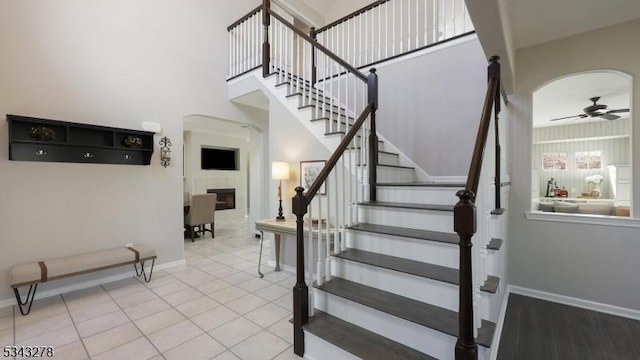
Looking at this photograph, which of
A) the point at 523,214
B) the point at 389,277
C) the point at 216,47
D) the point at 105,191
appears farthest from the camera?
the point at 216,47

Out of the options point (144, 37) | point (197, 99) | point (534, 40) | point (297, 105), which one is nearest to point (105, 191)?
point (197, 99)

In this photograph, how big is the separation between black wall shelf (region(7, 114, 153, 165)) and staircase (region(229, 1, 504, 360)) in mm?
2817

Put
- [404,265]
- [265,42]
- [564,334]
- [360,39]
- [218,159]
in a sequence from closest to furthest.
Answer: [404,265] → [564,334] → [265,42] → [360,39] → [218,159]

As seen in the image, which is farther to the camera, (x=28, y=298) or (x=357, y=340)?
(x=28, y=298)

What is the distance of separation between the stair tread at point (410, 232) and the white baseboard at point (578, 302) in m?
1.77

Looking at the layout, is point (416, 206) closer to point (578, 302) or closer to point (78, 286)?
point (578, 302)

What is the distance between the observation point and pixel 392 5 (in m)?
4.06

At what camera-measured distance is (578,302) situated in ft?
8.88

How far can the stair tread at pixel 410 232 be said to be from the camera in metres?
1.93

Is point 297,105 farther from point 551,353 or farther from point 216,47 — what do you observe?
point 551,353

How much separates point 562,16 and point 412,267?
2.66 m

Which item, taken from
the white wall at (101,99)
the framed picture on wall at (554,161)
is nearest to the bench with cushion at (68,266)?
the white wall at (101,99)

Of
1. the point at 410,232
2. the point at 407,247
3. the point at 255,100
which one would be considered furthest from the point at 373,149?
the point at 255,100

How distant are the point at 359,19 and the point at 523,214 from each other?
3.69m
